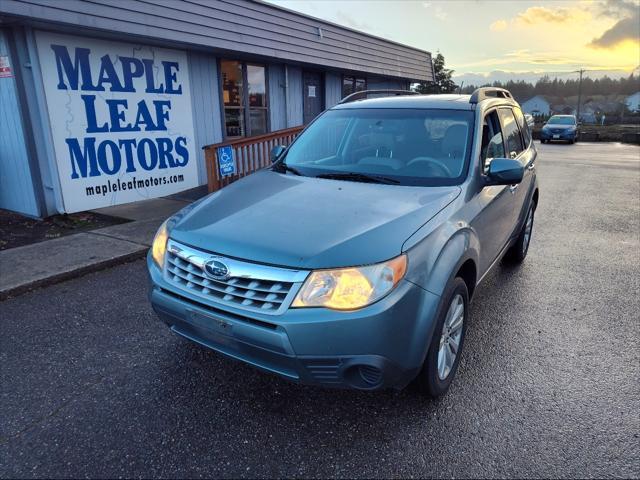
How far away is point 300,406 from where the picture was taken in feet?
8.68

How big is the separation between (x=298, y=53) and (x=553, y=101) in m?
110

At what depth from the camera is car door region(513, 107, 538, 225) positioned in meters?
4.34

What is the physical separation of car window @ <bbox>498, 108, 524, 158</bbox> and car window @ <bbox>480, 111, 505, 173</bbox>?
0.63 ft

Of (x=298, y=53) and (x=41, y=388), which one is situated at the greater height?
(x=298, y=53)

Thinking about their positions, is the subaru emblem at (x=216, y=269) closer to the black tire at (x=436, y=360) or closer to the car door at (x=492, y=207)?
the black tire at (x=436, y=360)

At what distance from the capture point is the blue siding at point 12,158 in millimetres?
6191

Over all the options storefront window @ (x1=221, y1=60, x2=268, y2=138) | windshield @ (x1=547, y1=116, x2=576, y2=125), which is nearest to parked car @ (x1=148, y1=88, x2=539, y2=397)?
storefront window @ (x1=221, y1=60, x2=268, y2=138)

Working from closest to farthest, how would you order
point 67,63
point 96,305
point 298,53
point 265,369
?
→ 1. point 265,369
2. point 96,305
3. point 67,63
4. point 298,53

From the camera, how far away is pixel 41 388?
281 centimetres

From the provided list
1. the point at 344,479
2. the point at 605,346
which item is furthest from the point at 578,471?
the point at 605,346

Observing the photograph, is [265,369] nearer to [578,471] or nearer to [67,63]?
[578,471]

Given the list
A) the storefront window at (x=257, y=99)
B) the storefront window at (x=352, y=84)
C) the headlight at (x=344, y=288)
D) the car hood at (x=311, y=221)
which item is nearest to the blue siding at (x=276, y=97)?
the storefront window at (x=257, y=99)

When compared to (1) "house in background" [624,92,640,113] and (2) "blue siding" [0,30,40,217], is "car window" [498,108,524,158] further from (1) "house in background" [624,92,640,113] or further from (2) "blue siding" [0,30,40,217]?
(1) "house in background" [624,92,640,113]

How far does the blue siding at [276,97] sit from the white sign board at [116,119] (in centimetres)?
262
